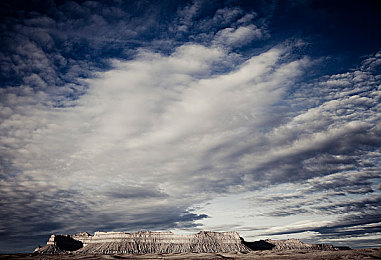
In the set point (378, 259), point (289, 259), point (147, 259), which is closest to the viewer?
point (378, 259)

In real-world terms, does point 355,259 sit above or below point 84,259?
below

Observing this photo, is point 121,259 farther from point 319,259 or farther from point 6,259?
point 319,259

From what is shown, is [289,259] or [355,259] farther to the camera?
[289,259]

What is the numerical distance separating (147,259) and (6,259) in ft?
237

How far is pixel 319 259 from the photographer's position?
112 m

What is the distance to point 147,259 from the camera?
482 feet

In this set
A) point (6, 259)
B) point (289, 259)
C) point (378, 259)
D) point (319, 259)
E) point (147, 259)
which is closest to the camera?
point (378, 259)

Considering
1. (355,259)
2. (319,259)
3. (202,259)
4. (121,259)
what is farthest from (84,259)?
(355,259)

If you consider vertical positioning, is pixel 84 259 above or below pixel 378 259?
above

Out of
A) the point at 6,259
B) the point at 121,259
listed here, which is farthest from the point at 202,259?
the point at 6,259

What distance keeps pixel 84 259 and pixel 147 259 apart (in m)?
33.6

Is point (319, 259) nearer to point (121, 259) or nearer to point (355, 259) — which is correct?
point (355, 259)

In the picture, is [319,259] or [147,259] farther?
[147,259]

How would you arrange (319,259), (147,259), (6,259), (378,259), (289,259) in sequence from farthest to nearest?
(147,259) < (6,259) < (289,259) < (319,259) < (378,259)
